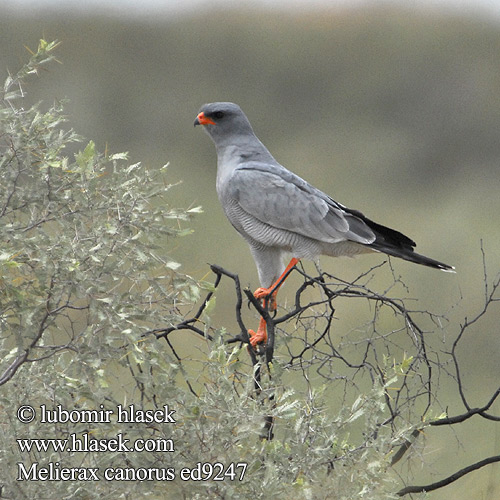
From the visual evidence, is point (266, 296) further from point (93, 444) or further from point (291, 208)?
point (93, 444)

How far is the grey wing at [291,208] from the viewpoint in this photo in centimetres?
225

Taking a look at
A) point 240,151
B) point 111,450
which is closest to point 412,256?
point 240,151

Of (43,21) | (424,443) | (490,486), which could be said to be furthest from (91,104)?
(424,443)

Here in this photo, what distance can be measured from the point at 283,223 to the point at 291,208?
6cm

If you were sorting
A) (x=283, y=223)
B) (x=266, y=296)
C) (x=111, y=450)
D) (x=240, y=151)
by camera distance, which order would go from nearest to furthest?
(x=111, y=450)
(x=266, y=296)
(x=283, y=223)
(x=240, y=151)

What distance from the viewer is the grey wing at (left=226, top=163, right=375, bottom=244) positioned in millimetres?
2252

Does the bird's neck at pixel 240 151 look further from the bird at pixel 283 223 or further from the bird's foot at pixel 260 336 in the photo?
the bird's foot at pixel 260 336

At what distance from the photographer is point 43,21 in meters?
7.34

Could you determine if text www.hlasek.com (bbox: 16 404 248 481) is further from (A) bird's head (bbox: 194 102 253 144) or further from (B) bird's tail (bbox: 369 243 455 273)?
(A) bird's head (bbox: 194 102 253 144)

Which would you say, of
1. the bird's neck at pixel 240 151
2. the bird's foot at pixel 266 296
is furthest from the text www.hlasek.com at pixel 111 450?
the bird's neck at pixel 240 151

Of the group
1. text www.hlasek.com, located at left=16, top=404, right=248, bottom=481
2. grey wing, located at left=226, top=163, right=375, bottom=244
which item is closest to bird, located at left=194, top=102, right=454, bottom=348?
grey wing, located at left=226, top=163, right=375, bottom=244

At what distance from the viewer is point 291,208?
7.58 ft

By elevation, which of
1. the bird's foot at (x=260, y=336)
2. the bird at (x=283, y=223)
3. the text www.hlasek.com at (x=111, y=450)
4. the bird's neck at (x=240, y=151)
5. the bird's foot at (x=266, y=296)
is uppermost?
the bird's neck at (x=240, y=151)

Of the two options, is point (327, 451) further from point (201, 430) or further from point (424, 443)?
point (424, 443)
